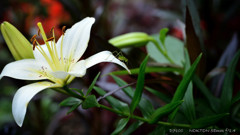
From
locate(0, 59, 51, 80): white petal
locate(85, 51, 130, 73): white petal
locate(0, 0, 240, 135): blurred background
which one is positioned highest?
locate(85, 51, 130, 73): white petal

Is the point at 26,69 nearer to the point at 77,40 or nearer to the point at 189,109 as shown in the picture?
the point at 77,40

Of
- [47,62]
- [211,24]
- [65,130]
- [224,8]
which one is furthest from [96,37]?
[224,8]

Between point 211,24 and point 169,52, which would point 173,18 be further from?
point 169,52

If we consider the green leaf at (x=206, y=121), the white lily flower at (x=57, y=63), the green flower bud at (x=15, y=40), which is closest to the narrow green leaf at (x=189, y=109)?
the green leaf at (x=206, y=121)

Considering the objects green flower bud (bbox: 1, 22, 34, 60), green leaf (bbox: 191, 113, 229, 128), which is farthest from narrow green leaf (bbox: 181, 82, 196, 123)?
green flower bud (bbox: 1, 22, 34, 60)

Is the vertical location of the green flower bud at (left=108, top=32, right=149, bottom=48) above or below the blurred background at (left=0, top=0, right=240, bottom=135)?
above

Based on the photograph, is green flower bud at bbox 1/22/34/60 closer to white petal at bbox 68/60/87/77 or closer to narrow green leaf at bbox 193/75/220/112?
white petal at bbox 68/60/87/77
